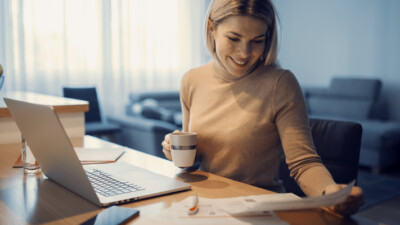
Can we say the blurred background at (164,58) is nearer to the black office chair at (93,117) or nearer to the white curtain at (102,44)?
the white curtain at (102,44)

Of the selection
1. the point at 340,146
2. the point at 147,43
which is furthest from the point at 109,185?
the point at 147,43

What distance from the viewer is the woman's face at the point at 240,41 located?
1148mm

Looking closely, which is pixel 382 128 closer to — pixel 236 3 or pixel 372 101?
pixel 372 101

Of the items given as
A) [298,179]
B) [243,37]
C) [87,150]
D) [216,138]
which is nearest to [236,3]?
[243,37]

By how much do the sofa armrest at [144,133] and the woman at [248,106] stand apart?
2.27 metres

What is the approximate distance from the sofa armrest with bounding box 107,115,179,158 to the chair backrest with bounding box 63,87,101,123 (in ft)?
0.75

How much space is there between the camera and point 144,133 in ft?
12.3

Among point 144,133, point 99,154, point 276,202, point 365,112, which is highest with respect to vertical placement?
point 276,202

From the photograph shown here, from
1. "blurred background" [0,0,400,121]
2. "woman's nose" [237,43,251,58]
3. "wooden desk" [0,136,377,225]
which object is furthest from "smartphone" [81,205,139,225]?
"blurred background" [0,0,400,121]

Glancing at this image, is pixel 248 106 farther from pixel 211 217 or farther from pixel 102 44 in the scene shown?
pixel 102 44

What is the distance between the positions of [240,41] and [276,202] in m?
0.63

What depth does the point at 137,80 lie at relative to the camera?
5082 mm

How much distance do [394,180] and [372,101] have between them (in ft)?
3.80

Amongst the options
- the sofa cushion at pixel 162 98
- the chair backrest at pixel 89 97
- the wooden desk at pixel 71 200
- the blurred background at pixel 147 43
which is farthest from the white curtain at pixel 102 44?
the wooden desk at pixel 71 200
